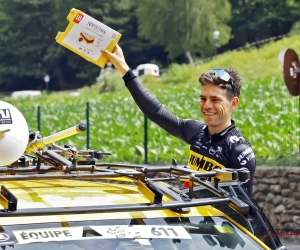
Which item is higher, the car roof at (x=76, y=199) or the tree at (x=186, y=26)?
the tree at (x=186, y=26)

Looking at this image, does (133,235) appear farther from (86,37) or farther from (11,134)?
(86,37)

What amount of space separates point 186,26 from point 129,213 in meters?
78.0

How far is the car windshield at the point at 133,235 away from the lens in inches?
137

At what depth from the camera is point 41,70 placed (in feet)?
249

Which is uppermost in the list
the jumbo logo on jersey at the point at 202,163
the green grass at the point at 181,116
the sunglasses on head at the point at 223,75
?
the sunglasses on head at the point at 223,75

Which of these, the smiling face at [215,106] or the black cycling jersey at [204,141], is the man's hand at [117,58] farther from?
the smiling face at [215,106]

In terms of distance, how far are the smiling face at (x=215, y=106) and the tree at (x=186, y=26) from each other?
71.9 m

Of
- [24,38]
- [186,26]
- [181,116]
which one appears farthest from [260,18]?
[181,116]

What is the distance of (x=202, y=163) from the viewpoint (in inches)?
195

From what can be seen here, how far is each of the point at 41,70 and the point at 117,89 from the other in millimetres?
27541

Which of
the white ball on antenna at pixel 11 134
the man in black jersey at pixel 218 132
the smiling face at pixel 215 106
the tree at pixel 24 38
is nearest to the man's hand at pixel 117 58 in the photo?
→ the man in black jersey at pixel 218 132

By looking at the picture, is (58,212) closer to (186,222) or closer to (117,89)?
(186,222)

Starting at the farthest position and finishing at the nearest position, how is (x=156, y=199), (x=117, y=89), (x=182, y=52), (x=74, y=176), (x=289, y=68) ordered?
1. (x=182, y=52)
2. (x=117, y=89)
3. (x=289, y=68)
4. (x=74, y=176)
5. (x=156, y=199)

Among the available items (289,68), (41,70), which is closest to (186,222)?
(289,68)
